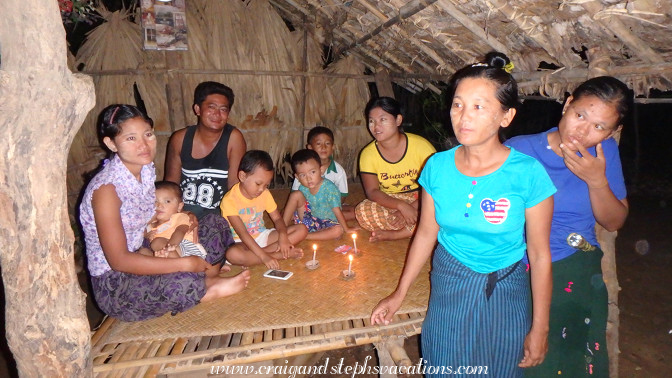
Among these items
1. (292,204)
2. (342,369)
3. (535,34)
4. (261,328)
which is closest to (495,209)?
(261,328)

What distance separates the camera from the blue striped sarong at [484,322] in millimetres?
1653

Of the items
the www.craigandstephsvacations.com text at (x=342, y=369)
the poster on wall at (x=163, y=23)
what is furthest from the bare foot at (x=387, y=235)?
the poster on wall at (x=163, y=23)

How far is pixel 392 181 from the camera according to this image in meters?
3.70

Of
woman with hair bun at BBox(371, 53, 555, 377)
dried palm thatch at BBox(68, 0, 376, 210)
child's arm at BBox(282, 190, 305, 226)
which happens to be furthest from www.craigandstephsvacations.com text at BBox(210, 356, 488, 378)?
dried palm thatch at BBox(68, 0, 376, 210)

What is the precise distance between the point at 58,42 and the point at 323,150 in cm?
257

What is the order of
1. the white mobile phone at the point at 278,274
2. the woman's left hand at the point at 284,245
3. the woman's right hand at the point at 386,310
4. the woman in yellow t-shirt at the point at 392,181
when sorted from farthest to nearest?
1. the woman in yellow t-shirt at the point at 392,181
2. the woman's left hand at the point at 284,245
3. the white mobile phone at the point at 278,274
4. the woman's right hand at the point at 386,310

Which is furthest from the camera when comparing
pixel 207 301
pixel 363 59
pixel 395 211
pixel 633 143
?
pixel 633 143

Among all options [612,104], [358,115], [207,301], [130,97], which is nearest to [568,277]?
[612,104]

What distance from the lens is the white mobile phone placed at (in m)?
2.92

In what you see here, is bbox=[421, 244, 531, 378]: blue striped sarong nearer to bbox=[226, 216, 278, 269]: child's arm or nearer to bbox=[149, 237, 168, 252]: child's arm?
bbox=[226, 216, 278, 269]: child's arm

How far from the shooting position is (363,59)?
18.1 feet

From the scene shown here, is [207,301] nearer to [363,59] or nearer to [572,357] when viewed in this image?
[572,357]

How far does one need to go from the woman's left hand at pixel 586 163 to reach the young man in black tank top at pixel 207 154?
266 cm

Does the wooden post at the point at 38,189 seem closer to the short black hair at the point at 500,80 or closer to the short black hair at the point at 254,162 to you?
the short black hair at the point at 254,162
